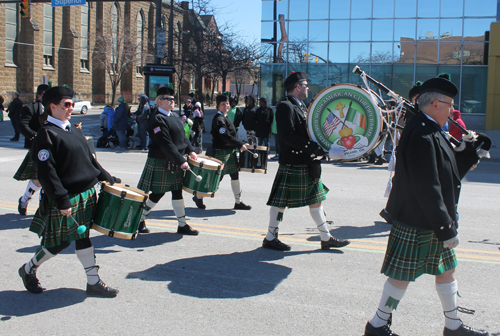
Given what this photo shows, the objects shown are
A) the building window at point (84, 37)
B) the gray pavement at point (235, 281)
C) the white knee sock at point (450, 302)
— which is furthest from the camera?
the building window at point (84, 37)

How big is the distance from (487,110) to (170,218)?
20.6m

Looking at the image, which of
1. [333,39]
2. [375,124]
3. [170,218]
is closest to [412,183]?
[375,124]

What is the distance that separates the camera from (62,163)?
396cm

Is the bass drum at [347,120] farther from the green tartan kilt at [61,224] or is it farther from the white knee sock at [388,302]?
the green tartan kilt at [61,224]

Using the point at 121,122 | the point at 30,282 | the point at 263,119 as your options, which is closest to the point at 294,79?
the point at 30,282

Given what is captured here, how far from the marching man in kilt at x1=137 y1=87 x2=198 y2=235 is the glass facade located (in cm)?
1832

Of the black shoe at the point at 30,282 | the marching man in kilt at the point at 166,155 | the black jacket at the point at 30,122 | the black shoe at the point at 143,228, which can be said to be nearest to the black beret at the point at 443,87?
the marching man in kilt at the point at 166,155

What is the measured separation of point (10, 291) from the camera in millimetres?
4367

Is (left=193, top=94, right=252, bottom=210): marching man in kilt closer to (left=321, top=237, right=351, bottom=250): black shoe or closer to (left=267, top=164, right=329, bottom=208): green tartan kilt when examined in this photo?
(left=267, top=164, right=329, bottom=208): green tartan kilt

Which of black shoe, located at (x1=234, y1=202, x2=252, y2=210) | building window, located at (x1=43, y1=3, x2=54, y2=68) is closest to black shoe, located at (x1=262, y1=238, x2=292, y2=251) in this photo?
black shoe, located at (x1=234, y1=202, x2=252, y2=210)

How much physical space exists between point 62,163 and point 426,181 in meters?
2.74

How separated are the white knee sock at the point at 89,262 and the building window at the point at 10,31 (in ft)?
139

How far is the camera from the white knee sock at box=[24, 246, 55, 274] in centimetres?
418

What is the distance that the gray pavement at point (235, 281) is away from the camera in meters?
3.78
